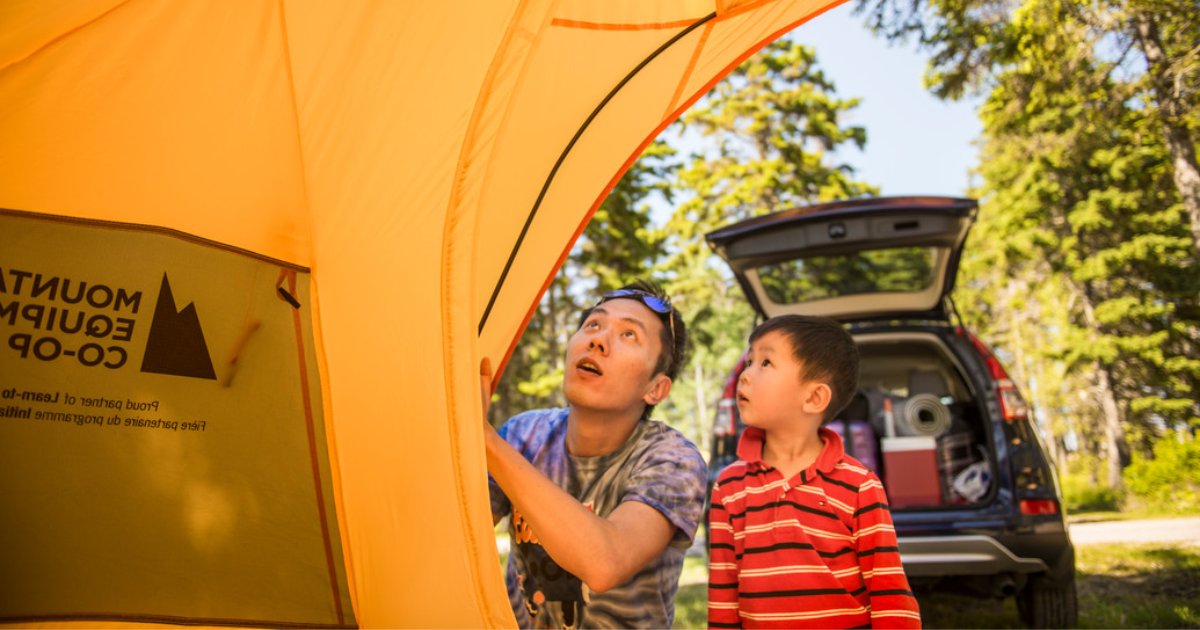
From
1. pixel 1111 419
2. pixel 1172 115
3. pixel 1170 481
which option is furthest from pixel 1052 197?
pixel 1172 115

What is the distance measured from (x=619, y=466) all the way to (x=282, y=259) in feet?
3.27

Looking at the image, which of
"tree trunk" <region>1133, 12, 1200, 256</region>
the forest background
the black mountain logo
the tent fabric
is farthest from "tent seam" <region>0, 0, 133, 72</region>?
"tree trunk" <region>1133, 12, 1200, 256</region>

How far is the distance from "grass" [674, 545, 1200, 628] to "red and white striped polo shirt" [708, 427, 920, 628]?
11.1 ft

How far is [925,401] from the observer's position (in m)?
4.96

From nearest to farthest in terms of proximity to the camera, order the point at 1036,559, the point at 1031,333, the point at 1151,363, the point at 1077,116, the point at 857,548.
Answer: the point at 857,548, the point at 1036,559, the point at 1077,116, the point at 1151,363, the point at 1031,333

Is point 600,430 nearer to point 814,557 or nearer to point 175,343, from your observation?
point 814,557

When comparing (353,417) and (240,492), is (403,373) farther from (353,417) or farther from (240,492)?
(240,492)

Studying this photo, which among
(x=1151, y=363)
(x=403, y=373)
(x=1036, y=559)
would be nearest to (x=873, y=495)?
(x=403, y=373)

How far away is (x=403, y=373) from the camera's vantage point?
1789 mm

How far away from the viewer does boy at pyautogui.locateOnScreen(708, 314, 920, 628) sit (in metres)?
1.95

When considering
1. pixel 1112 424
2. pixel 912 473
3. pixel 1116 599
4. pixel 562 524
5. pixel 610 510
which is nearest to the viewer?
pixel 562 524

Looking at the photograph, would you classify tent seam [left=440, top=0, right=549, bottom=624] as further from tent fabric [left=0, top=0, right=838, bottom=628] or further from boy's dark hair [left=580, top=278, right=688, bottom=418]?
boy's dark hair [left=580, top=278, right=688, bottom=418]

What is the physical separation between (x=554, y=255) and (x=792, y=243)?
7.19ft

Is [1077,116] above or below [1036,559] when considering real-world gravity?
above
